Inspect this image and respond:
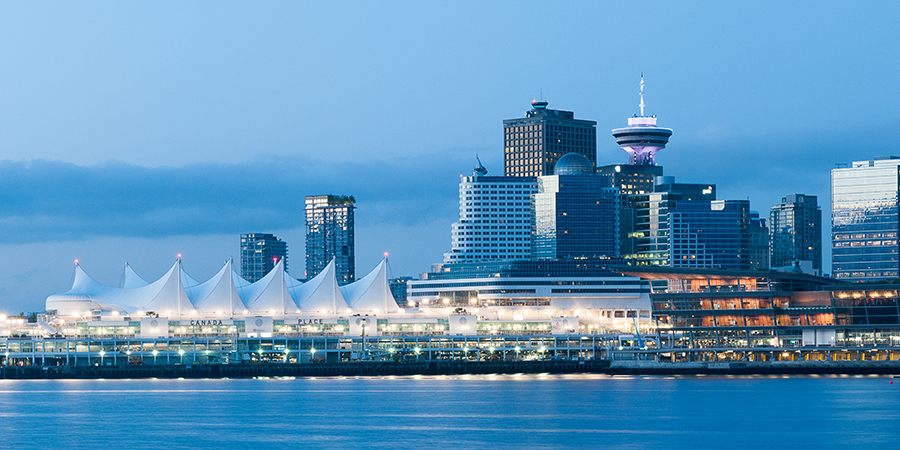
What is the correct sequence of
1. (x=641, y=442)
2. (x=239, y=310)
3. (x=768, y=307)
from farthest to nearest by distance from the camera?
(x=239, y=310)
(x=768, y=307)
(x=641, y=442)

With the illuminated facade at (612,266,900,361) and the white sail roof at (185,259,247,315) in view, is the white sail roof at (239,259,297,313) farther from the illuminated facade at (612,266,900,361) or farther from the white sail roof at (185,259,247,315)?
the illuminated facade at (612,266,900,361)

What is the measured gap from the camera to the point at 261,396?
421ft

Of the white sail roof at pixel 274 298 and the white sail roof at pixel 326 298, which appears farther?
the white sail roof at pixel 326 298

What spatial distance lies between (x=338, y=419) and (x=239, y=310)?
84.5 m

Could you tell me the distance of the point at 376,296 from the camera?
636 ft

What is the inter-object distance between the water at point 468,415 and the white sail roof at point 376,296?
45.7 meters

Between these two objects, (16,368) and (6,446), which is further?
(16,368)

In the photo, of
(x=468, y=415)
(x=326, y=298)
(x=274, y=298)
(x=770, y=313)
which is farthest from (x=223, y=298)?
(x=468, y=415)

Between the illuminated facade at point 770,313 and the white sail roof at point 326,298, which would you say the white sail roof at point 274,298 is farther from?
the illuminated facade at point 770,313

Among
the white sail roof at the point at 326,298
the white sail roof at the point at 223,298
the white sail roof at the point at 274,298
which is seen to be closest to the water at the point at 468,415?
the white sail roof at the point at 223,298

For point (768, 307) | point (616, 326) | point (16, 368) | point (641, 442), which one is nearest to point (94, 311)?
point (16, 368)

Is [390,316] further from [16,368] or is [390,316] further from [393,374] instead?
[16,368]

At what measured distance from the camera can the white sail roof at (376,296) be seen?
634 ft

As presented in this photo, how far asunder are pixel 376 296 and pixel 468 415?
90558 mm
